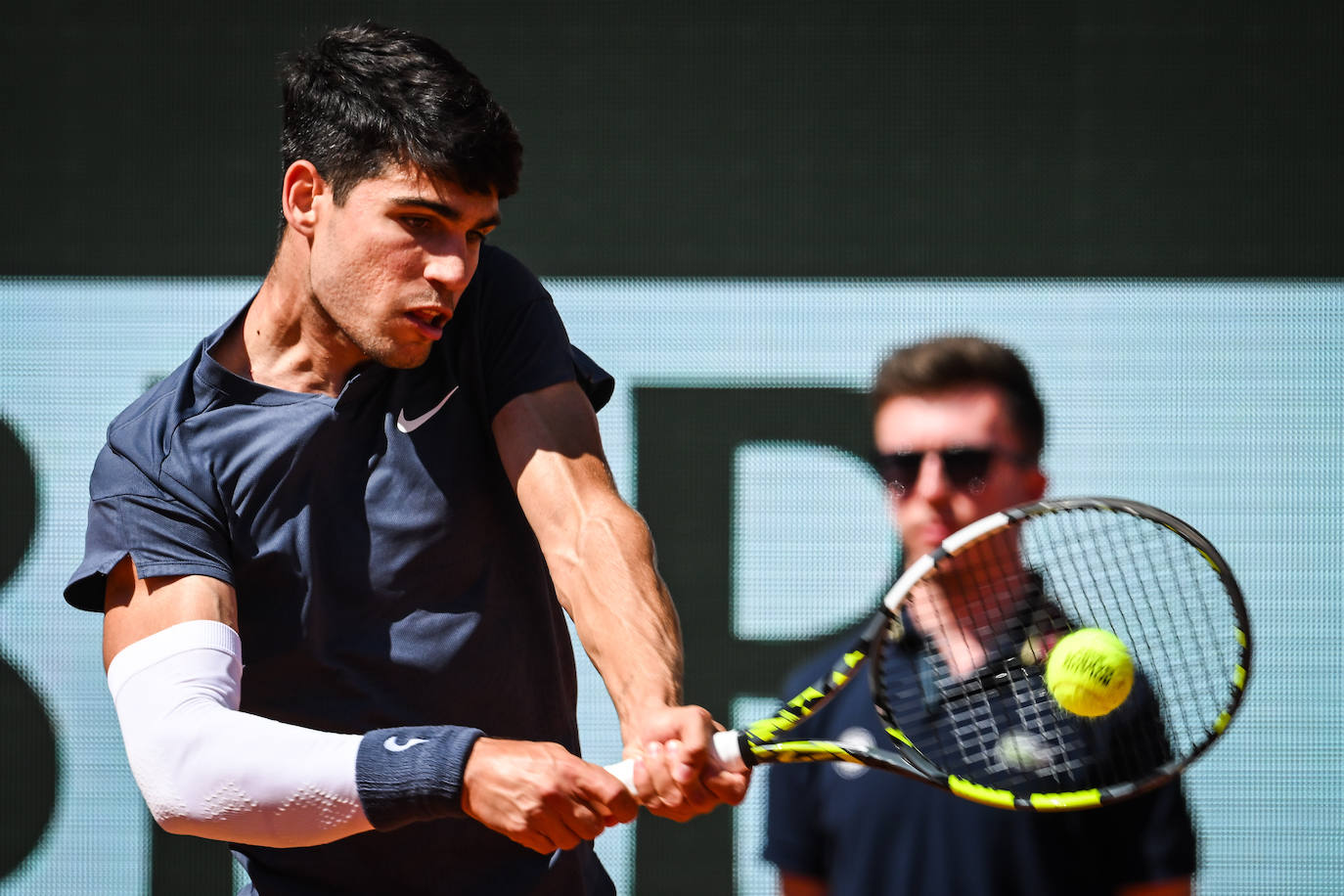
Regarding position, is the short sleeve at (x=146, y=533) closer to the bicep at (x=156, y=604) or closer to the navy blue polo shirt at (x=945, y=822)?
the bicep at (x=156, y=604)

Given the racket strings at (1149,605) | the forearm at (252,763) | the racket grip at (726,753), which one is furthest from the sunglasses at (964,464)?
the forearm at (252,763)

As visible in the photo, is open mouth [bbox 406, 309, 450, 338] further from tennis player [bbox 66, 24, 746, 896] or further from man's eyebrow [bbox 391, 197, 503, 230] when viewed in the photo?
man's eyebrow [bbox 391, 197, 503, 230]

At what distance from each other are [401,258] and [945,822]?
894 millimetres

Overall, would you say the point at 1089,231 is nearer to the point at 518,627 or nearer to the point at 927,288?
the point at 927,288

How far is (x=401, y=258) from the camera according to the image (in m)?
1.65

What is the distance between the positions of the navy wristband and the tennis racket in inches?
6.8

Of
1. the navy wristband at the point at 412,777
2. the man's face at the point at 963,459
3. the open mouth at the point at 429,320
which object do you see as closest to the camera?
the navy wristband at the point at 412,777

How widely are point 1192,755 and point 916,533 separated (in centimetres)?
44

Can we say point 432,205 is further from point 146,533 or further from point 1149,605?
point 1149,605

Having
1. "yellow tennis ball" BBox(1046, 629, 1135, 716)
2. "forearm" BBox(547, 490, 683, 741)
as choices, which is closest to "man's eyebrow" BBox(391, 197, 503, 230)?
"forearm" BBox(547, 490, 683, 741)

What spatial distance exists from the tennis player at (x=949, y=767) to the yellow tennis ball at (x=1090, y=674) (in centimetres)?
7

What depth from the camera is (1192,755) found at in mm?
1648

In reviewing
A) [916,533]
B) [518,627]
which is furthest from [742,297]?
[518,627]

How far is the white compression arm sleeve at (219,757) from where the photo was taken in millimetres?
1415
